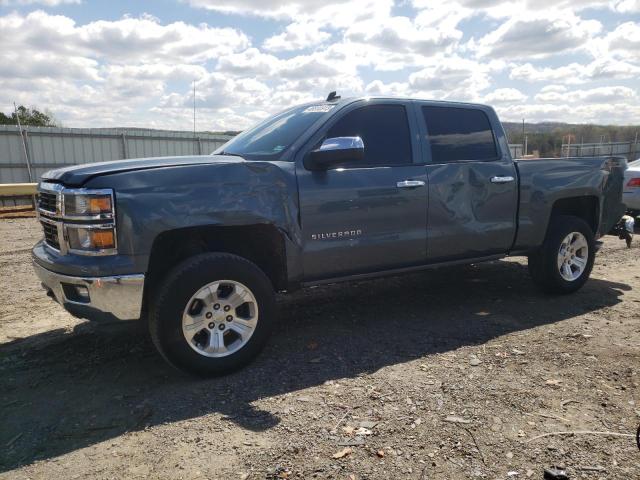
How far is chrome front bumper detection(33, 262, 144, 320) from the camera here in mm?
3393

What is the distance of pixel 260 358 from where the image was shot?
409cm

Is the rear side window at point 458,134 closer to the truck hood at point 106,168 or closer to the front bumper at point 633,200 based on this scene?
the truck hood at point 106,168

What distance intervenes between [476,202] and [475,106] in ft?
3.49

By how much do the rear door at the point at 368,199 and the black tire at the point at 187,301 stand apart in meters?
0.50

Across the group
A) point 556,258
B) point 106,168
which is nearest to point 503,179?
point 556,258

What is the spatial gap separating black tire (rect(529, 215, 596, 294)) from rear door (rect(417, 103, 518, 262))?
0.53 meters

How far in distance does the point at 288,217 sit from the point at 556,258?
3122 millimetres

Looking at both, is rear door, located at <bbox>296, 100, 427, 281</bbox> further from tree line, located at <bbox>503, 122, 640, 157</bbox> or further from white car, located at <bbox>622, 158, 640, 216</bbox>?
tree line, located at <bbox>503, 122, 640, 157</bbox>

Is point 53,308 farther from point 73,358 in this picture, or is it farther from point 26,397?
point 26,397

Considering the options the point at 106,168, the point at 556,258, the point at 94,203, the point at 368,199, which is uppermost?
the point at 106,168

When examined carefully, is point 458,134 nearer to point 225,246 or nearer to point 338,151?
point 338,151

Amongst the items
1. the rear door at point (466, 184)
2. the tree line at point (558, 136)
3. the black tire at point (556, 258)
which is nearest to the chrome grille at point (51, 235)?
the rear door at point (466, 184)

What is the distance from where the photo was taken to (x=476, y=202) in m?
4.97

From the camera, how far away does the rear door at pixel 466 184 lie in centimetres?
476
